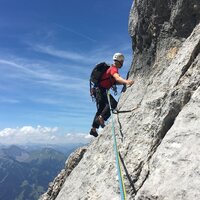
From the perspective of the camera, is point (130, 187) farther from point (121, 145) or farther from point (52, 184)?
point (52, 184)

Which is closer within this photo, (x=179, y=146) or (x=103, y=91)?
(x=179, y=146)

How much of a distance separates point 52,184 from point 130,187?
35.0ft

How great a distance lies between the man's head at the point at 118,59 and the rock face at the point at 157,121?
3.54 ft

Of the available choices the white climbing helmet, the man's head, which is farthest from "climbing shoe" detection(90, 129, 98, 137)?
the white climbing helmet

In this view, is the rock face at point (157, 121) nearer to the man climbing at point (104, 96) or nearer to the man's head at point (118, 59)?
the man climbing at point (104, 96)

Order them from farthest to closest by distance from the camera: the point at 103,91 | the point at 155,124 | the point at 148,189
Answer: the point at 103,91
the point at 155,124
the point at 148,189

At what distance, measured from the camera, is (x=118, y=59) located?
13.8 metres

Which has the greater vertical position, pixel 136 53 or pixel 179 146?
pixel 136 53

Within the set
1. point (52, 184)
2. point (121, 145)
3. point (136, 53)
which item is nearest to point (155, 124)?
point (121, 145)

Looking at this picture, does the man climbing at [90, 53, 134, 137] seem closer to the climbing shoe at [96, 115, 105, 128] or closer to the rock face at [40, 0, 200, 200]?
the climbing shoe at [96, 115, 105, 128]

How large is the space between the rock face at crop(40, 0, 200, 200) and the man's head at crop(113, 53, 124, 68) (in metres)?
1.08

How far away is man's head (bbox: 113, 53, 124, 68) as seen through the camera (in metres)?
13.8

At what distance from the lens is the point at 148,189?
259 inches

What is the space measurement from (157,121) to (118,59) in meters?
5.09
